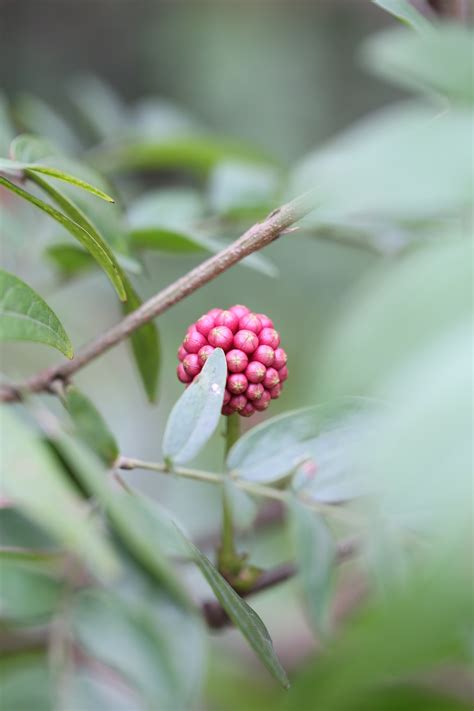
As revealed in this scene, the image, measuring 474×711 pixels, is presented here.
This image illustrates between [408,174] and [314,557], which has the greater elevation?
[408,174]

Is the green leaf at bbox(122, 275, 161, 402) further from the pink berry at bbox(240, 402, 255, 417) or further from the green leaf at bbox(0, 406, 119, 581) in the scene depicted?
the green leaf at bbox(0, 406, 119, 581)

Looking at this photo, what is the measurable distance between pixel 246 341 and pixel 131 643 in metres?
0.24

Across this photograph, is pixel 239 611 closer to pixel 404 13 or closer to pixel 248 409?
pixel 248 409

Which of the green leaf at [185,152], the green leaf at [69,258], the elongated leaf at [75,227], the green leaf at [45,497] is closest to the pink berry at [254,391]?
the elongated leaf at [75,227]

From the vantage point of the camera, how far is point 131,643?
24.7 inches

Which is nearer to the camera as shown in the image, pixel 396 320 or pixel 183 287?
pixel 396 320

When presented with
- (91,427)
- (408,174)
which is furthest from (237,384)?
(408,174)

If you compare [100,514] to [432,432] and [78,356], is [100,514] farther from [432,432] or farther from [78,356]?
[432,432]

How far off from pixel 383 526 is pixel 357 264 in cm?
171

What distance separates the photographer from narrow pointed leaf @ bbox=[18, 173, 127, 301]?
1.70 feet

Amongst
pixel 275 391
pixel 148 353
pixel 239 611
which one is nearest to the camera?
pixel 239 611

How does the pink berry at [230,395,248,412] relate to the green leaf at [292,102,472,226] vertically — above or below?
below

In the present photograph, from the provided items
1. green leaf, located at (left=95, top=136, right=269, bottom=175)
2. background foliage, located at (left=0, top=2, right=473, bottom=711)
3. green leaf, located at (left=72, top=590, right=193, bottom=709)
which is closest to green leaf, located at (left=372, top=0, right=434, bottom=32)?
background foliage, located at (left=0, top=2, right=473, bottom=711)

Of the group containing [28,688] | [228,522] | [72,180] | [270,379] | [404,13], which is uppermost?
[404,13]
